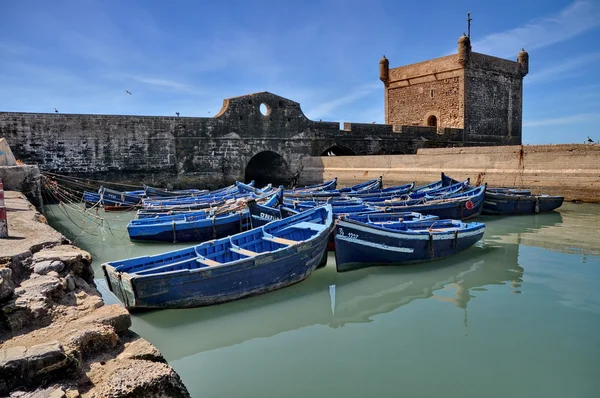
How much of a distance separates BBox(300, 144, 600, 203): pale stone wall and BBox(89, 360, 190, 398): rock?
50.6ft

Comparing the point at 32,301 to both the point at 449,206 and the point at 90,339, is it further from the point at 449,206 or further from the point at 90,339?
the point at 449,206

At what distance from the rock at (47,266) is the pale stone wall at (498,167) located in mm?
15517

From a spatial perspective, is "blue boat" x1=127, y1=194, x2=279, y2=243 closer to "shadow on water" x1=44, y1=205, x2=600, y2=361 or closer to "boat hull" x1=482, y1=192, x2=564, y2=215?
"shadow on water" x1=44, y1=205, x2=600, y2=361

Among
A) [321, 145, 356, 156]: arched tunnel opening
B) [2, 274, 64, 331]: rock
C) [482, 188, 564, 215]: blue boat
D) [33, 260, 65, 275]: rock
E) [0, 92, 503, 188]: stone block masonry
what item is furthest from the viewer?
[321, 145, 356, 156]: arched tunnel opening

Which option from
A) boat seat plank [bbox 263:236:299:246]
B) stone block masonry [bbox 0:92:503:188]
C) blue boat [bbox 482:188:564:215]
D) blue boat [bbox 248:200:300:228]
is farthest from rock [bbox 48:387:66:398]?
stone block masonry [bbox 0:92:503:188]

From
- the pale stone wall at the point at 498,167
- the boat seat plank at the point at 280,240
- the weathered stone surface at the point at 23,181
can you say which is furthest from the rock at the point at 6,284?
the pale stone wall at the point at 498,167

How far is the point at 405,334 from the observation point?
5.07m

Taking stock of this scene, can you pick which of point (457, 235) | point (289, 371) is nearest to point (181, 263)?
point (289, 371)

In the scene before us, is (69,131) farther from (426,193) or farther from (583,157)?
(583,157)

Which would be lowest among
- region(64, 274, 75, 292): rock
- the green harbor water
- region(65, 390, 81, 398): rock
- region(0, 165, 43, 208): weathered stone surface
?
the green harbor water

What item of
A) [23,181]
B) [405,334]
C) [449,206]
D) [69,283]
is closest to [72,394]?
[69,283]

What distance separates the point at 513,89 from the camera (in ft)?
98.6

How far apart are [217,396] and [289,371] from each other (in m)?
0.76

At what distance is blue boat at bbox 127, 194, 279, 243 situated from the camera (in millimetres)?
9953
